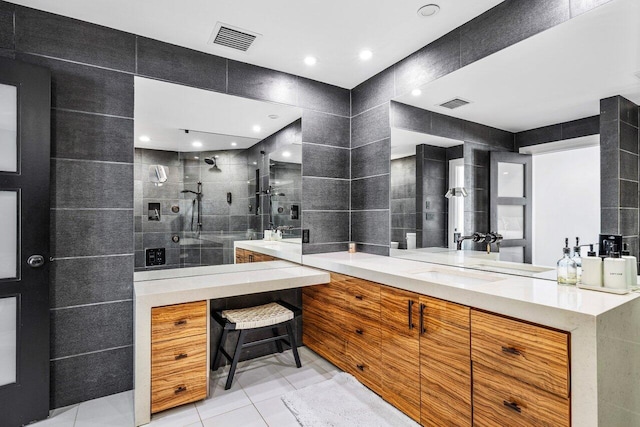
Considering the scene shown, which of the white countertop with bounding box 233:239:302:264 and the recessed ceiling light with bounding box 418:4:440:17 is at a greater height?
the recessed ceiling light with bounding box 418:4:440:17

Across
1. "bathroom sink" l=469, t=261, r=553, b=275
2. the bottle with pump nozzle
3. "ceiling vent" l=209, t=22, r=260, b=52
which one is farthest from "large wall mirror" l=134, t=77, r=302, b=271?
the bottle with pump nozzle

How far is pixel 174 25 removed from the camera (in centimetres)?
229

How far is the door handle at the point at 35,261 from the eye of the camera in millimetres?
1996

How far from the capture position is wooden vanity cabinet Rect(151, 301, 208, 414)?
2.03m

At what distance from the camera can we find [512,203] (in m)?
2.17

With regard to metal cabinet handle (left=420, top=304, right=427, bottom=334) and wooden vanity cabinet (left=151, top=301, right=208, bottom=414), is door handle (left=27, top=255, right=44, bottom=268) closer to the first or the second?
wooden vanity cabinet (left=151, top=301, right=208, bottom=414)

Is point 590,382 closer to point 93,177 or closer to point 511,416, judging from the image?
point 511,416

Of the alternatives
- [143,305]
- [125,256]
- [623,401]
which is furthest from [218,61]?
[623,401]

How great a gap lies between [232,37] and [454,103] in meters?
1.71

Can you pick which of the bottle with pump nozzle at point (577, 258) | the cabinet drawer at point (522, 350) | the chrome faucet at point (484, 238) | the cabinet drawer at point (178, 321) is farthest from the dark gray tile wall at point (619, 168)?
the cabinet drawer at point (178, 321)

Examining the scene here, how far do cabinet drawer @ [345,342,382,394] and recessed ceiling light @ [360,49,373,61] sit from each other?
2244mm

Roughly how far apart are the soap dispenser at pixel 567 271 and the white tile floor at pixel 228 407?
1682 mm

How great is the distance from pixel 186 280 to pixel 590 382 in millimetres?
2325

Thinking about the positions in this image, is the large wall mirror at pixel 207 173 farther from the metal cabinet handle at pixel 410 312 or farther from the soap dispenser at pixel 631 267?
the soap dispenser at pixel 631 267
